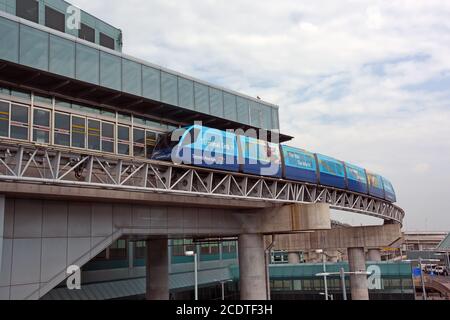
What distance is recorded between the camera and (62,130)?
76.9ft

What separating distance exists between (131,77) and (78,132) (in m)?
4.92

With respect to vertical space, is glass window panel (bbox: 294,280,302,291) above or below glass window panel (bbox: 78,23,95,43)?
below

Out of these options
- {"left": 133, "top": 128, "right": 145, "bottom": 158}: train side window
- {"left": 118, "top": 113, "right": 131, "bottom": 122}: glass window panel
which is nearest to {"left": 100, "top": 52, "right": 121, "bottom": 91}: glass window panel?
{"left": 118, "top": 113, "right": 131, "bottom": 122}: glass window panel

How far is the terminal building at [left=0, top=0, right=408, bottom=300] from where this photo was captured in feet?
58.5

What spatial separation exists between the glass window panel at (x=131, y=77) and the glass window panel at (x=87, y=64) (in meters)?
1.91

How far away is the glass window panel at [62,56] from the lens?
22.5 m

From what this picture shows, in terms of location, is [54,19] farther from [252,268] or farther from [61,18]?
[252,268]

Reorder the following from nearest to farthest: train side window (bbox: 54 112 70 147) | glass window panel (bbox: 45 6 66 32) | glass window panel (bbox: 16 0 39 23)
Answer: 1. train side window (bbox: 54 112 70 147)
2. glass window panel (bbox: 16 0 39 23)
3. glass window panel (bbox: 45 6 66 32)

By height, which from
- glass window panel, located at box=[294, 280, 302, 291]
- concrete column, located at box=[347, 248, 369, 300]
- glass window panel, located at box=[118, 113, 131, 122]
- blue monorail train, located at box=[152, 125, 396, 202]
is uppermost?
glass window panel, located at box=[118, 113, 131, 122]

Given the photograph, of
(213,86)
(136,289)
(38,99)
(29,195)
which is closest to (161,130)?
(213,86)

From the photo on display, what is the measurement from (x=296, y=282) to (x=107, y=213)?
4382cm

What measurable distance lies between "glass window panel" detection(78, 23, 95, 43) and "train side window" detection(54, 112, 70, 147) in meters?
9.78

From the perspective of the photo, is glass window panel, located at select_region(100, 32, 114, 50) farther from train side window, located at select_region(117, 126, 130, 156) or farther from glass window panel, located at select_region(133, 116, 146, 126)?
train side window, located at select_region(117, 126, 130, 156)
